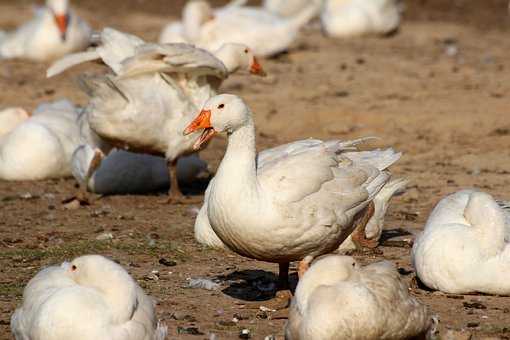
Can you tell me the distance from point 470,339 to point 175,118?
4.74m

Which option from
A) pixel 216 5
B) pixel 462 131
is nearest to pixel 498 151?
pixel 462 131

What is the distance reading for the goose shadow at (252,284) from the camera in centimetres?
788

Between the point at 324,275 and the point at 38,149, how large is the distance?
243 inches

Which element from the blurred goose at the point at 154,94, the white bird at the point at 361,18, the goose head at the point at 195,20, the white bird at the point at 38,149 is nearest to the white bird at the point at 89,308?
the blurred goose at the point at 154,94

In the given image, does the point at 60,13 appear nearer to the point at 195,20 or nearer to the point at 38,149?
the point at 195,20

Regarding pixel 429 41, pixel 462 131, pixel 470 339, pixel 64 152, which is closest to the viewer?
pixel 470 339

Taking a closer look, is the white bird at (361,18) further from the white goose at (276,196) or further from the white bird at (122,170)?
the white goose at (276,196)

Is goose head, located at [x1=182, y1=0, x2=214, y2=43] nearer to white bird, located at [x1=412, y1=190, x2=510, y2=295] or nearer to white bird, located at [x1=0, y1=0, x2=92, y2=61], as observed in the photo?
white bird, located at [x1=0, y1=0, x2=92, y2=61]

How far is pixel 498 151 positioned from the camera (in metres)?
12.5

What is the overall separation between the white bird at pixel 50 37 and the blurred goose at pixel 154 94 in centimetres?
628

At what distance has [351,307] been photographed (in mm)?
6180

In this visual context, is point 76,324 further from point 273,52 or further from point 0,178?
point 273,52

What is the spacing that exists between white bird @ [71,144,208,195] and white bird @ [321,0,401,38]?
7410 mm

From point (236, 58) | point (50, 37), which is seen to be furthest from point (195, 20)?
point (236, 58)
